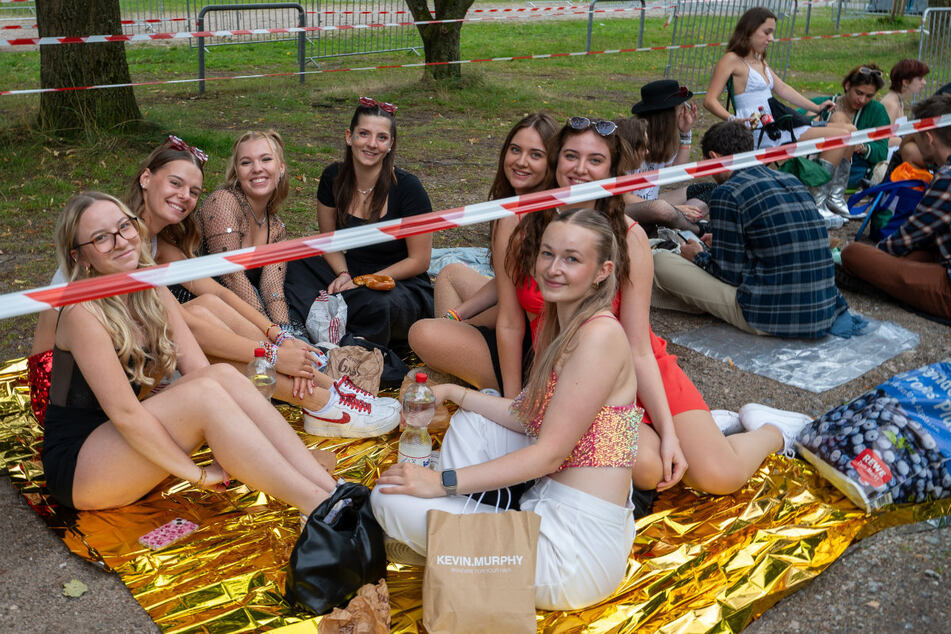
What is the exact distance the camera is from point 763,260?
5.08 meters

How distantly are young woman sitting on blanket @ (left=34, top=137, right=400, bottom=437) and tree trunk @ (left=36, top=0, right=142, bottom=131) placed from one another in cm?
499

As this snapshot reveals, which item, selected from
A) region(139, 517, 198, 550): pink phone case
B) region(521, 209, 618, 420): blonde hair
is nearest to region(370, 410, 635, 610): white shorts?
region(521, 209, 618, 420): blonde hair

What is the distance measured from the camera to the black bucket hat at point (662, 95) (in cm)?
582

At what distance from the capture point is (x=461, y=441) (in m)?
3.21

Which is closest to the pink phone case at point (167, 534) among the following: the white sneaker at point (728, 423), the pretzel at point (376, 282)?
the pretzel at point (376, 282)

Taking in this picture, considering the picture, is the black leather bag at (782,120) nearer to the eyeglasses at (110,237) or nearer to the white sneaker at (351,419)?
the white sneaker at (351,419)

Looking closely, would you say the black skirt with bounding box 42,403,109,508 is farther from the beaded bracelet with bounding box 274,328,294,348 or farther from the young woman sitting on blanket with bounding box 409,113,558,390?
the young woman sitting on blanket with bounding box 409,113,558,390

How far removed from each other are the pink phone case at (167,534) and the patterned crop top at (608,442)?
1.43 meters

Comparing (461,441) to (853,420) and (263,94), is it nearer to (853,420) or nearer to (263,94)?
(853,420)

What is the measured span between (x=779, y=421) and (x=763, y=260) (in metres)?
1.48

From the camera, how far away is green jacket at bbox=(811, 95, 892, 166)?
7801 millimetres

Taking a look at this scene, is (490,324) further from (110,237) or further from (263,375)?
(110,237)

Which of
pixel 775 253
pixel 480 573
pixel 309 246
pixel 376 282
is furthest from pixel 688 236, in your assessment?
pixel 480 573

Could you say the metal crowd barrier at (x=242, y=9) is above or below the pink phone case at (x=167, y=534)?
above
